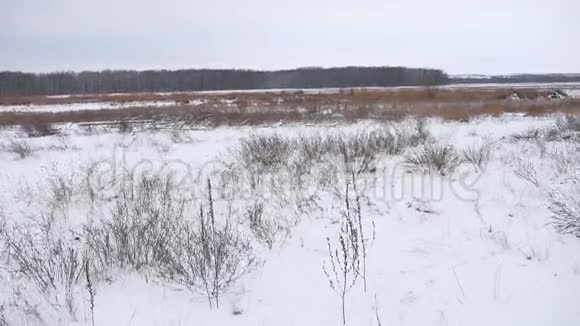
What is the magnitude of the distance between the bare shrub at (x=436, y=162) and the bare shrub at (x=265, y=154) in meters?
2.38

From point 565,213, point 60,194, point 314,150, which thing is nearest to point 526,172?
point 565,213

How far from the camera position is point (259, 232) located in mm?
4684

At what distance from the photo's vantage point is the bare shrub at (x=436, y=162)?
6.73m

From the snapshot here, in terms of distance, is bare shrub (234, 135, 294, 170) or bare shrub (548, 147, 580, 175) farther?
bare shrub (234, 135, 294, 170)

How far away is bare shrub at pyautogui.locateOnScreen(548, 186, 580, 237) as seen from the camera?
4.32 meters

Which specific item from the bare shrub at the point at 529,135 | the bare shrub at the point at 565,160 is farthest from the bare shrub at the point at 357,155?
the bare shrub at the point at 529,135

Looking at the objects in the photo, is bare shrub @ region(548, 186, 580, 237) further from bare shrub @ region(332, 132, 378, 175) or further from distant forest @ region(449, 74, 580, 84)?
distant forest @ region(449, 74, 580, 84)

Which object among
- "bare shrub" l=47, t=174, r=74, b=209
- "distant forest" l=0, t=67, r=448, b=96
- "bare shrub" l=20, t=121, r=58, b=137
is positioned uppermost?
"distant forest" l=0, t=67, r=448, b=96

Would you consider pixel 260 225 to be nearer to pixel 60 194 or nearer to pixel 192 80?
pixel 60 194

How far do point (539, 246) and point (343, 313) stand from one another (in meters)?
2.38

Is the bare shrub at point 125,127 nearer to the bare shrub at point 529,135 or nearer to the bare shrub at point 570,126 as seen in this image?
the bare shrub at point 529,135

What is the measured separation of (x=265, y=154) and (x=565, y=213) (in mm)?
5052

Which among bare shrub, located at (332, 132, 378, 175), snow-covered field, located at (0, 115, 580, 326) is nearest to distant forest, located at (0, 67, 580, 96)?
bare shrub, located at (332, 132, 378, 175)

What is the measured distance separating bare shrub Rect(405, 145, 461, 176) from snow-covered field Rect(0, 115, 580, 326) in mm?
63
